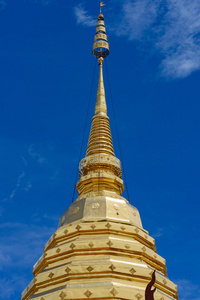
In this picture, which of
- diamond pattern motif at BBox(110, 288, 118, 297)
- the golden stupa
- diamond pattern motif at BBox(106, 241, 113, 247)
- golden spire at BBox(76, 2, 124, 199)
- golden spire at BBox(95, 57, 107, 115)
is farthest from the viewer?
golden spire at BBox(95, 57, 107, 115)

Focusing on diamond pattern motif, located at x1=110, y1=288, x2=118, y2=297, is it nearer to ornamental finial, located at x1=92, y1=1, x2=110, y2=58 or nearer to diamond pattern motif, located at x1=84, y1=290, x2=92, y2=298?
diamond pattern motif, located at x1=84, y1=290, x2=92, y2=298

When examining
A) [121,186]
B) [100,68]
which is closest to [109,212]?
[121,186]

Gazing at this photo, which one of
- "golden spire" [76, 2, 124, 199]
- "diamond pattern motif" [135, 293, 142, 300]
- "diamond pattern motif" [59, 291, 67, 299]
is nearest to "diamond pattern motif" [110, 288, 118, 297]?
"diamond pattern motif" [135, 293, 142, 300]

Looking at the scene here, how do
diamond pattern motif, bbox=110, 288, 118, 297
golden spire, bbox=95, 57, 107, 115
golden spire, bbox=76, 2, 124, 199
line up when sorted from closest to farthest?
diamond pattern motif, bbox=110, 288, 118, 297, golden spire, bbox=76, 2, 124, 199, golden spire, bbox=95, 57, 107, 115

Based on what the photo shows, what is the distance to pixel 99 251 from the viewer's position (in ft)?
39.4

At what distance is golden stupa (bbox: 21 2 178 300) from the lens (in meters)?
10.9

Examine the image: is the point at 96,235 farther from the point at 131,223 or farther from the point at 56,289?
the point at 56,289

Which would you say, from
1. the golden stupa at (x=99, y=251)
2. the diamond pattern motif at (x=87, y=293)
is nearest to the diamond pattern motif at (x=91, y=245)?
the golden stupa at (x=99, y=251)

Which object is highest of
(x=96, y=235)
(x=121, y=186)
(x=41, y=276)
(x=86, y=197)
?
(x=121, y=186)

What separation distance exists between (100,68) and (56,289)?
41.2ft

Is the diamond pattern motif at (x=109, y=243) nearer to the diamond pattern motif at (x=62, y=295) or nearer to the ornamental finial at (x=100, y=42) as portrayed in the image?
the diamond pattern motif at (x=62, y=295)

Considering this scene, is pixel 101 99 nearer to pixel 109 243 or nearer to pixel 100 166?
pixel 100 166

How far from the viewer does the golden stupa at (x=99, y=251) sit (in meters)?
10.9

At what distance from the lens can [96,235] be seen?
12766mm
